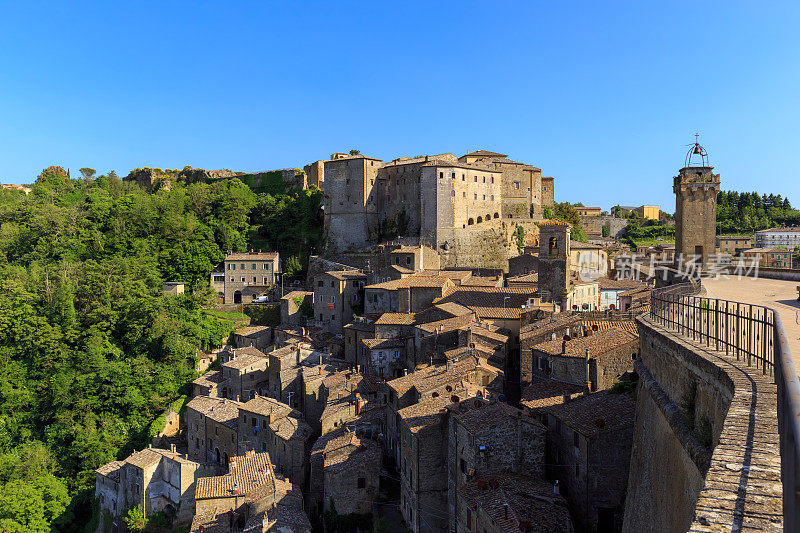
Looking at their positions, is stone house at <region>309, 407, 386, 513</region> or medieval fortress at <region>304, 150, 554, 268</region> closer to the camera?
stone house at <region>309, 407, 386, 513</region>

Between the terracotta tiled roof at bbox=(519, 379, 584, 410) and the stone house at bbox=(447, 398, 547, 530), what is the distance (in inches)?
69.1

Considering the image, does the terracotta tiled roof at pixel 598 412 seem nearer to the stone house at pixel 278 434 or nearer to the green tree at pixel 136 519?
the stone house at pixel 278 434

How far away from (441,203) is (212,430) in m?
30.2

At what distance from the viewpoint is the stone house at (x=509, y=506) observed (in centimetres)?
1458

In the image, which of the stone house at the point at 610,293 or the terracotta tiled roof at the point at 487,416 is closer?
the terracotta tiled roof at the point at 487,416

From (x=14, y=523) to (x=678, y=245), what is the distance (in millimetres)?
36871

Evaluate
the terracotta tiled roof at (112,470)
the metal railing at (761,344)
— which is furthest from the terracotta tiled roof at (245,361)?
the metal railing at (761,344)

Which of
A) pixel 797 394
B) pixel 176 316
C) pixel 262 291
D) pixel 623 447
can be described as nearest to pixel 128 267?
pixel 176 316

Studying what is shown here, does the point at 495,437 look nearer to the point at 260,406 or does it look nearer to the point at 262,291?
the point at 260,406

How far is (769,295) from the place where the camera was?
16.0m

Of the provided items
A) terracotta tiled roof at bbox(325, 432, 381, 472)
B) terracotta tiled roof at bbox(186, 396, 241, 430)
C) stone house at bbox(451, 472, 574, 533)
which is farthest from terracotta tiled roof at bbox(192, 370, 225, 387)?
stone house at bbox(451, 472, 574, 533)

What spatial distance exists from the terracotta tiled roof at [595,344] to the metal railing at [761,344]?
534 cm

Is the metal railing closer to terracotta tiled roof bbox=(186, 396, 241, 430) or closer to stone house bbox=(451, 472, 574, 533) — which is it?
stone house bbox=(451, 472, 574, 533)

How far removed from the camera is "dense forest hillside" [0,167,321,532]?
35.7 metres
